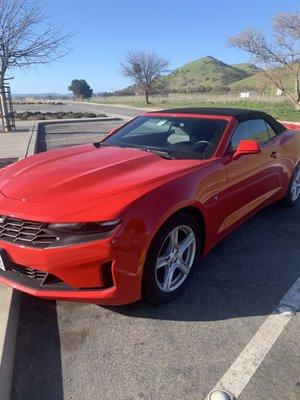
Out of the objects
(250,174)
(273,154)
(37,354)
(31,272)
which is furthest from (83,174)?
(273,154)

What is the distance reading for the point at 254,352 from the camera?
2588 mm

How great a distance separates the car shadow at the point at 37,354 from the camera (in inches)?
90.7

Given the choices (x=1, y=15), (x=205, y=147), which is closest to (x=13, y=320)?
(x=205, y=147)

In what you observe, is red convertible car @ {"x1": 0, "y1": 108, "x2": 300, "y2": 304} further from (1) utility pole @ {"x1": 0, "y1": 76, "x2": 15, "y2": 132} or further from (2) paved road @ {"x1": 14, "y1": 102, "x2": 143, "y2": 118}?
(2) paved road @ {"x1": 14, "y1": 102, "x2": 143, "y2": 118}

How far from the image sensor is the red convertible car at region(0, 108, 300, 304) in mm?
2564

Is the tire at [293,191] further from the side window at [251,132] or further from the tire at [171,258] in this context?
the tire at [171,258]

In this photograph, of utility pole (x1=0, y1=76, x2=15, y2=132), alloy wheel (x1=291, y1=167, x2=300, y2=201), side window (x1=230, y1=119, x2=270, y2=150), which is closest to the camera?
side window (x1=230, y1=119, x2=270, y2=150)

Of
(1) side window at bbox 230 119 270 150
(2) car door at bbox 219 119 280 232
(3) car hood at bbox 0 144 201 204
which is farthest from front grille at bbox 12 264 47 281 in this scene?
(1) side window at bbox 230 119 270 150

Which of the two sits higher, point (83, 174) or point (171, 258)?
point (83, 174)

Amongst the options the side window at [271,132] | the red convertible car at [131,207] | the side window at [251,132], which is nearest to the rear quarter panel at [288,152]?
the side window at [271,132]

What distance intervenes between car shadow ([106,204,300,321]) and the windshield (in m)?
1.05

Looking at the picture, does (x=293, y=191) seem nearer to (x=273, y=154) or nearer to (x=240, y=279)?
(x=273, y=154)

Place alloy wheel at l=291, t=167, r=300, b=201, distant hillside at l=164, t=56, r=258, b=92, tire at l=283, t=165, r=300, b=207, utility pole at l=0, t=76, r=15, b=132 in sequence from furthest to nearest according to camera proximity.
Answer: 1. distant hillside at l=164, t=56, r=258, b=92
2. utility pole at l=0, t=76, r=15, b=132
3. alloy wheel at l=291, t=167, r=300, b=201
4. tire at l=283, t=165, r=300, b=207

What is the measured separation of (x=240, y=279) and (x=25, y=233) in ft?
6.15
